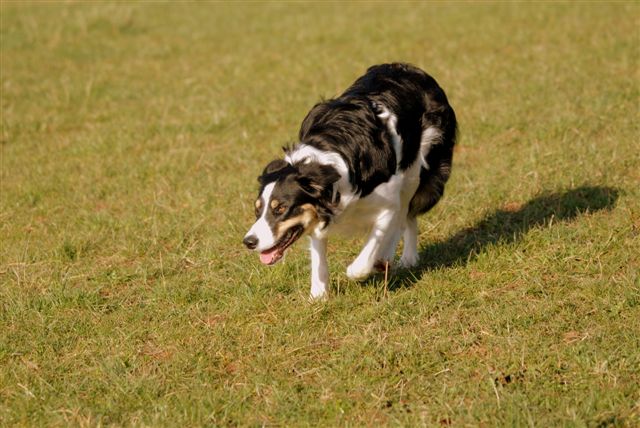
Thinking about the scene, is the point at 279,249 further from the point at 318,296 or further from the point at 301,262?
the point at 301,262

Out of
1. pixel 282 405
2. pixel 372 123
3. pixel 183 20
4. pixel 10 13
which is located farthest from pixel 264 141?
pixel 10 13

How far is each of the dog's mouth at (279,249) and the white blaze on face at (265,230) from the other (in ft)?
0.23

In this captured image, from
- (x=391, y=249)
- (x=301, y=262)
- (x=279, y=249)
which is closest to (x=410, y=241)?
(x=391, y=249)

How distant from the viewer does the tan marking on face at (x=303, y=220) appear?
540cm

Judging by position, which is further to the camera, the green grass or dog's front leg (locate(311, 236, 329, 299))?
dog's front leg (locate(311, 236, 329, 299))

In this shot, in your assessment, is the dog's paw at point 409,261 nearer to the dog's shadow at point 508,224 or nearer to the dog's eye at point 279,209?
the dog's shadow at point 508,224

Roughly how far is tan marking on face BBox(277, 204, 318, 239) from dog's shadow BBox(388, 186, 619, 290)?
89 cm

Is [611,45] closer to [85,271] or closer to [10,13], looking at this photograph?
[85,271]

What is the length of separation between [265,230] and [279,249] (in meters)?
0.18

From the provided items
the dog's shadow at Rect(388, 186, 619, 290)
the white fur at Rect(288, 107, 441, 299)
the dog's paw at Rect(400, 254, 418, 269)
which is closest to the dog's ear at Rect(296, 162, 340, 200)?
the white fur at Rect(288, 107, 441, 299)

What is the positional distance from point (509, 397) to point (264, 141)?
596 cm

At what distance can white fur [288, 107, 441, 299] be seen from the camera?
5.61m

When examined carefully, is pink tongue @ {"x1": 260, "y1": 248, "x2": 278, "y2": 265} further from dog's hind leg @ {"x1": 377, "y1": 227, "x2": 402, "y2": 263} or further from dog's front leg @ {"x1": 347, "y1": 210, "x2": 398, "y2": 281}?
dog's hind leg @ {"x1": 377, "y1": 227, "x2": 402, "y2": 263}

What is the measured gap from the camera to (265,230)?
17.6 feet
